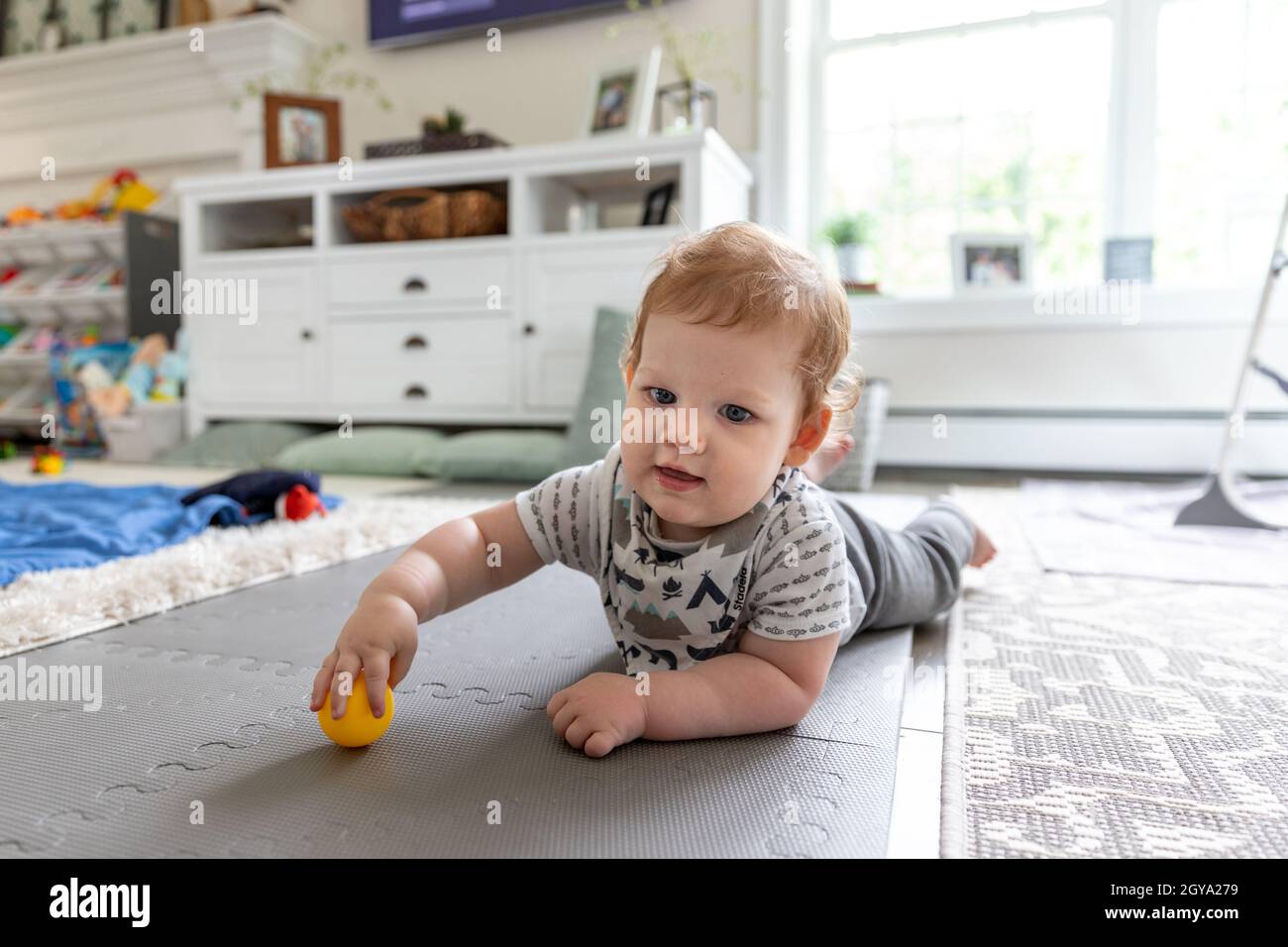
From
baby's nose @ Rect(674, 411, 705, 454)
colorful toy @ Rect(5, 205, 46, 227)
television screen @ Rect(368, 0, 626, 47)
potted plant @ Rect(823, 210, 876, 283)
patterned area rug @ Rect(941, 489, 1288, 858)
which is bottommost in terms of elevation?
patterned area rug @ Rect(941, 489, 1288, 858)

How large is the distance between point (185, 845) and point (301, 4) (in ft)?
11.5

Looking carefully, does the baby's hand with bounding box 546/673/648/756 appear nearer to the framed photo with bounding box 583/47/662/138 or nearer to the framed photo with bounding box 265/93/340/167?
the framed photo with bounding box 583/47/662/138

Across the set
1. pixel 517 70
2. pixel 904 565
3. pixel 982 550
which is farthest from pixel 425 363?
pixel 904 565

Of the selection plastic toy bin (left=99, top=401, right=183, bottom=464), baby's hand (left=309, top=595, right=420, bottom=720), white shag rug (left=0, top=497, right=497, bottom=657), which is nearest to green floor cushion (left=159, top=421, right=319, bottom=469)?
plastic toy bin (left=99, top=401, right=183, bottom=464)

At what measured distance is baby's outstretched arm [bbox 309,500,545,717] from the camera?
60 cm

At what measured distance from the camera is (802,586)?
2.24ft

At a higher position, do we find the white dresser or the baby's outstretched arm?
the white dresser

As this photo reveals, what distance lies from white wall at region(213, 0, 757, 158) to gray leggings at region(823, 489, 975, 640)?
2.02m

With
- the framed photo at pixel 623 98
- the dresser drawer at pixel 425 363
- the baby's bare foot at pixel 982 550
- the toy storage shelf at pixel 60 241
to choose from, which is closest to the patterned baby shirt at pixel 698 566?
the baby's bare foot at pixel 982 550

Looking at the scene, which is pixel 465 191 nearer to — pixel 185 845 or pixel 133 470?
pixel 133 470

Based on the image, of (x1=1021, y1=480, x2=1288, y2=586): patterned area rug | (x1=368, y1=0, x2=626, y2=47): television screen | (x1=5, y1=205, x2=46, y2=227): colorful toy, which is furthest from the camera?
(x1=5, y1=205, x2=46, y2=227): colorful toy

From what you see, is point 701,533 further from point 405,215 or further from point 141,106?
point 141,106

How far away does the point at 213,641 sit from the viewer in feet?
2.87
